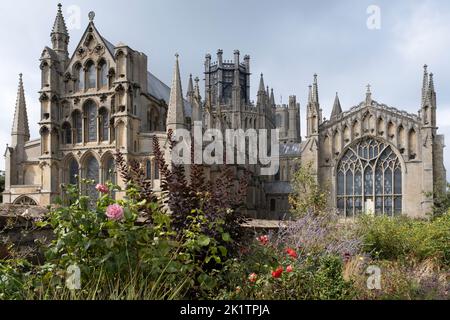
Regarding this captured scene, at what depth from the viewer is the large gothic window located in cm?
4066

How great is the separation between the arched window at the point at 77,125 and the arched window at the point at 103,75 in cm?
280

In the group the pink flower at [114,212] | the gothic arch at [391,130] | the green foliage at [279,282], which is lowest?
the green foliage at [279,282]

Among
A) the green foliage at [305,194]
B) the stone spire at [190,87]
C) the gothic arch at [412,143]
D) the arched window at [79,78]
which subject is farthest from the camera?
the stone spire at [190,87]

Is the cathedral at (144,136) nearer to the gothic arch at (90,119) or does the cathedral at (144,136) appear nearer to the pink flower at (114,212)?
the gothic arch at (90,119)

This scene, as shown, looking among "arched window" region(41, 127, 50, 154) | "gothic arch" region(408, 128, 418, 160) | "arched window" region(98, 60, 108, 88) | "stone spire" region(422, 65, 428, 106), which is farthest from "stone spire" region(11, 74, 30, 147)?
"stone spire" region(422, 65, 428, 106)

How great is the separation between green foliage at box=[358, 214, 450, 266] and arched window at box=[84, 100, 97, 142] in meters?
24.9

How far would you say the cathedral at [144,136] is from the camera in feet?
114

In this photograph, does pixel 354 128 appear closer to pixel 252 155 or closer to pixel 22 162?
pixel 252 155

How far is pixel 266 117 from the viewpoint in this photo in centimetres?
7075

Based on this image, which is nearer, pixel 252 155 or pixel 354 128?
pixel 354 128

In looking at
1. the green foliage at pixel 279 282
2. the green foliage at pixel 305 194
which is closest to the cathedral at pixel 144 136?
the green foliage at pixel 305 194

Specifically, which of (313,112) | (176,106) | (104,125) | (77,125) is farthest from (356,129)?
(77,125)
